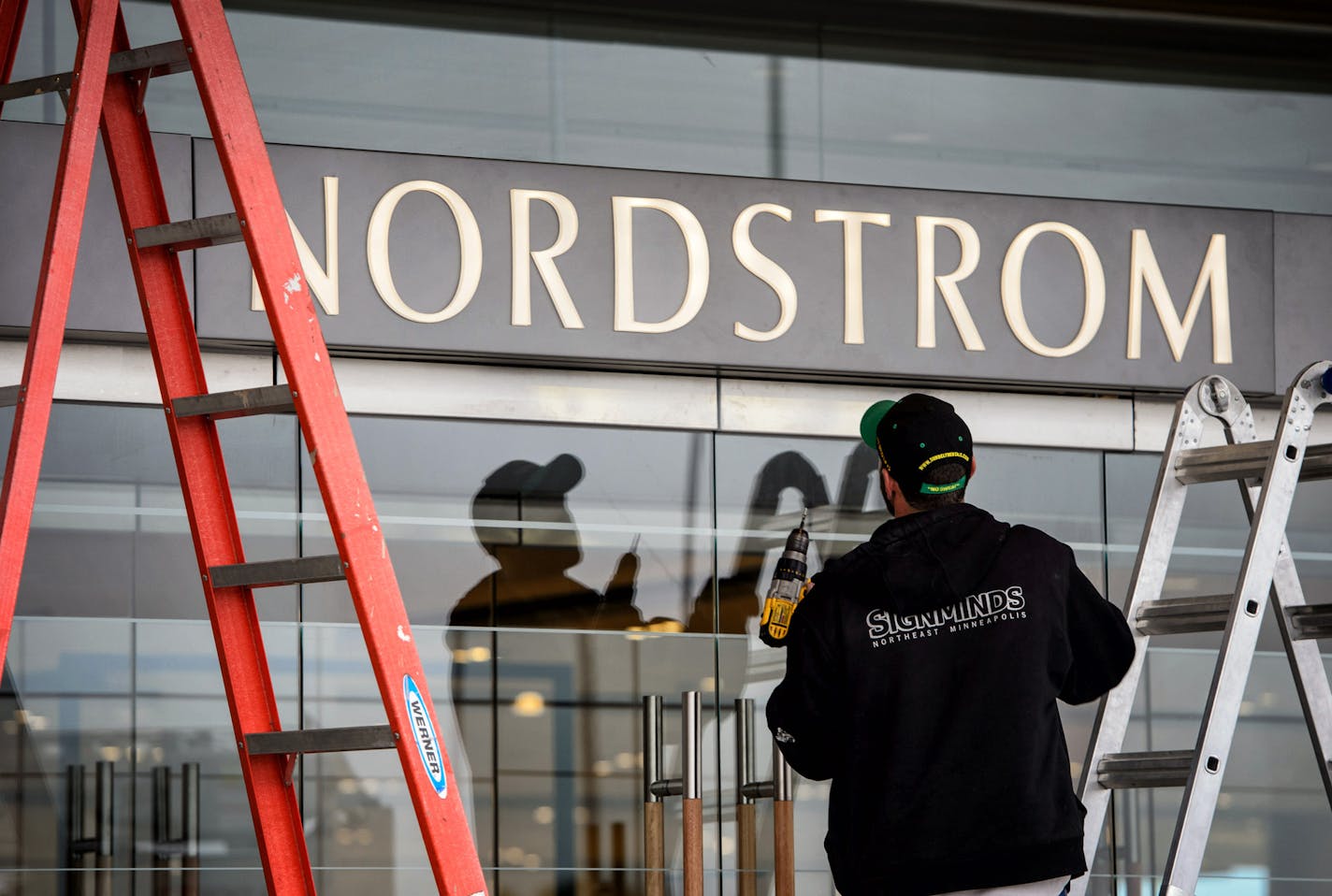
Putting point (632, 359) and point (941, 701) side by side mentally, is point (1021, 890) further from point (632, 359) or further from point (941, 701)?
point (632, 359)

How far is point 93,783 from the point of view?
5598 mm

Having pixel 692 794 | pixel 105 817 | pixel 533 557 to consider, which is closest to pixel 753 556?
pixel 533 557

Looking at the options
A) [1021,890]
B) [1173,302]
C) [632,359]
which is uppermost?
[1173,302]

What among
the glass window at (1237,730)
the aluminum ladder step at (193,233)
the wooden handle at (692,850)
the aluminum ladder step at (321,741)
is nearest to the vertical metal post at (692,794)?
the wooden handle at (692,850)

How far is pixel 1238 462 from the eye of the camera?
12.9ft

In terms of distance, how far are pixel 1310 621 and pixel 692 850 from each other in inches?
88.3

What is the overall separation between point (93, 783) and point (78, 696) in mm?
278

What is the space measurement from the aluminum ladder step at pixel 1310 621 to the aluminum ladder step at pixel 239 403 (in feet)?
7.16

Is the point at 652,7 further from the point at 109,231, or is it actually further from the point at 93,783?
the point at 93,783

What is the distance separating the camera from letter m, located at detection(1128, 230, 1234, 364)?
6125 millimetres

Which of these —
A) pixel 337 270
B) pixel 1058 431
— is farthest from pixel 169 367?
pixel 1058 431

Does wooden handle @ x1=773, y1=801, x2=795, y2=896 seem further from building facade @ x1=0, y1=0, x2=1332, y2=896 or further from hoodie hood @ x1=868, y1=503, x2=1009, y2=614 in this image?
hoodie hood @ x1=868, y1=503, x2=1009, y2=614

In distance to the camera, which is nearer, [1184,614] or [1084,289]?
[1184,614]

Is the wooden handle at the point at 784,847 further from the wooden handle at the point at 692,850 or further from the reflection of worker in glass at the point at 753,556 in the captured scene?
the reflection of worker in glass at the point at 753,556
